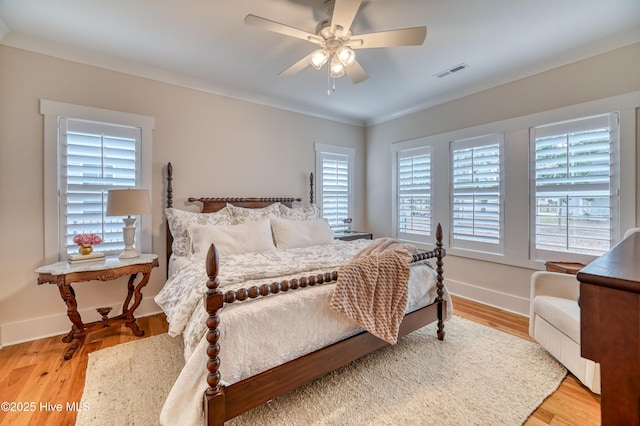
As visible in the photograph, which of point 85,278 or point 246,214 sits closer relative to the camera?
point 85,278

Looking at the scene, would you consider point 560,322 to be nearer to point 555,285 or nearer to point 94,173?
point 555,285

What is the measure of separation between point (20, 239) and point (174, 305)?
188 cm

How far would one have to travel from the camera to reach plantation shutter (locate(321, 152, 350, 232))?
4.61m

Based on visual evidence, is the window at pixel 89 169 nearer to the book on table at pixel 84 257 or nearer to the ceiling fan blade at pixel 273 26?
the book on table at pixel 84 257

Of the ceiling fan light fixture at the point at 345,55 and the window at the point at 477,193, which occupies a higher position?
the ceiling fan light fixture at the point at 345,55

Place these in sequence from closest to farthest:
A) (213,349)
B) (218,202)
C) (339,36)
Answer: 1. (213,349)
2. (339,36)
3. (218,202)

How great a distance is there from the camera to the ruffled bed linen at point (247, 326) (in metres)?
1.37

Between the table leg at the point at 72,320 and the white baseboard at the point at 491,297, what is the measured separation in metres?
3.88

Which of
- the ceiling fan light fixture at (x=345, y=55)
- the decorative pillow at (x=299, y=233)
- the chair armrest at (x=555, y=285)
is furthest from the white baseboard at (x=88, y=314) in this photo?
the ceiling fan light fixture at (x=345, y=55)

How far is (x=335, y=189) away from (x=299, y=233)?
1664 millimetres

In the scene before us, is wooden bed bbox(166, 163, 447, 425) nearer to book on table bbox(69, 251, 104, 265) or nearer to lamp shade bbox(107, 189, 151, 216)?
lamp shade bbox(107, 189, 151, 216)

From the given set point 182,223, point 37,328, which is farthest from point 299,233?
point 37,328

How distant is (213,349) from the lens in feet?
4.39

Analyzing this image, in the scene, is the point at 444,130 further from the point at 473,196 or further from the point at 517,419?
the point at 517,419
